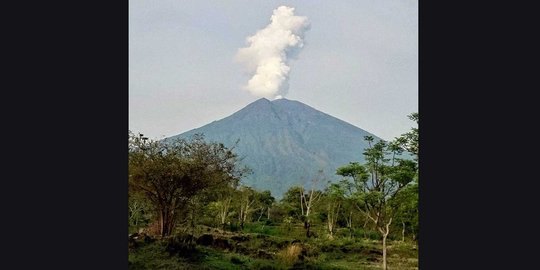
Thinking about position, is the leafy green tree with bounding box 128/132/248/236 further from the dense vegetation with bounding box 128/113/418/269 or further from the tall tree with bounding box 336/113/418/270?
the tall tree with bounding box 336/113/418/270

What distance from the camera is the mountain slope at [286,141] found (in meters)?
13.4

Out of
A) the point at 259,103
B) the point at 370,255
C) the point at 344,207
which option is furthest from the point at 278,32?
the point at 370,255

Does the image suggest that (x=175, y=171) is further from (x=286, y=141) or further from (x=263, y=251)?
(x=286, y=141)

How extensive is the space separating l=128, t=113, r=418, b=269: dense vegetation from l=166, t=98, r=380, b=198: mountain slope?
1.05 m

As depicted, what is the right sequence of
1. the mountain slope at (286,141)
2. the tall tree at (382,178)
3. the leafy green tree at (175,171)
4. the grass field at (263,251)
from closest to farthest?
the grass field at (263,251) < the leafy green tree at (175,171) < the tall tree at (382,178) < the mountain slope at (286,141)

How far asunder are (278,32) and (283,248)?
434 centimetres

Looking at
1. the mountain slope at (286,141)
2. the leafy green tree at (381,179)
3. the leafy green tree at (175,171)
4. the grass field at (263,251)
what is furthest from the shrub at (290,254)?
the mountain slope at (286,141)

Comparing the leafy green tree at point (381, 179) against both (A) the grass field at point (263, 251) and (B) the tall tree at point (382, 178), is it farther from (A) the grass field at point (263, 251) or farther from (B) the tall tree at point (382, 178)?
(A) the grass field at point (263, 251)

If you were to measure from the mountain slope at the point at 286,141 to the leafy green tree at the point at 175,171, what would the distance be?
201 centimetres

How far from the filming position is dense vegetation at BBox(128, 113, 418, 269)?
9867 millimetres

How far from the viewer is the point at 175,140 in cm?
1015

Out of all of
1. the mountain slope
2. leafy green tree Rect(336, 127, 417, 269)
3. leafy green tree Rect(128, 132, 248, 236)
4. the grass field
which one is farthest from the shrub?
the mountain slope

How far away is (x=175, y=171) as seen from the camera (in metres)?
9.84
